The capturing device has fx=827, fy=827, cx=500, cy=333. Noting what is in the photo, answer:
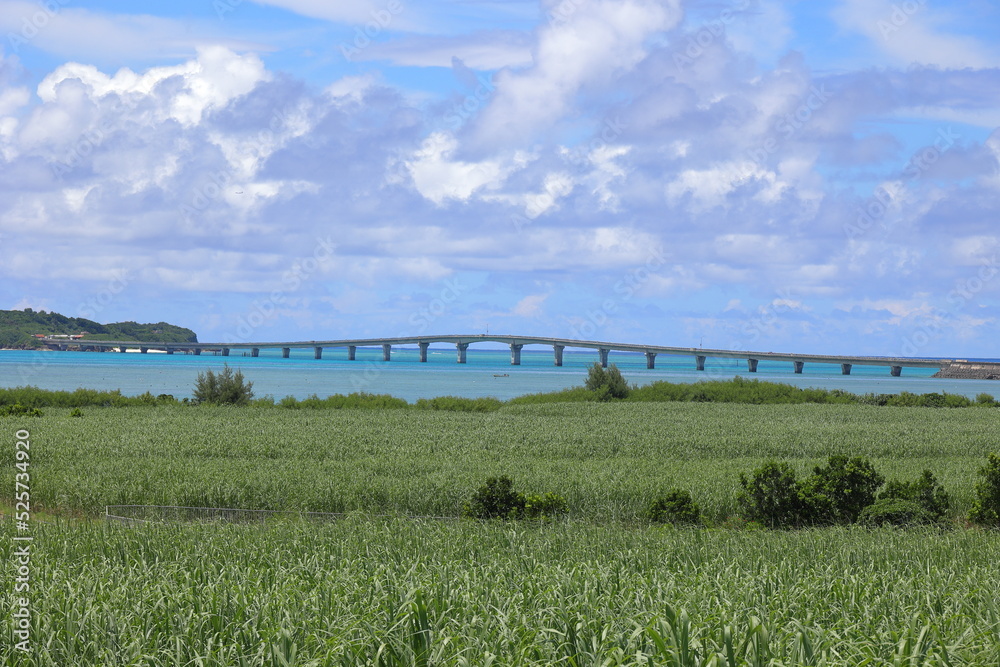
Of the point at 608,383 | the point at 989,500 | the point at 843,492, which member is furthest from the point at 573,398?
the point at 989,500

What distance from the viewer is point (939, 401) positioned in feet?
206

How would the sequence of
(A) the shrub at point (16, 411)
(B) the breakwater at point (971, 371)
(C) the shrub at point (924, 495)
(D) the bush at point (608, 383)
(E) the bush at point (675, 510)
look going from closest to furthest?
(E) the bush at point (675, 510) < (C) the shrub at point (924, 495) < (A) the shrub at point (16, 411) < (D) the bush at point (608, 383) < (B) the breakwater at point (971, 371)

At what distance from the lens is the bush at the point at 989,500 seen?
16.1 m

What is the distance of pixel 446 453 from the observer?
27.0 metres

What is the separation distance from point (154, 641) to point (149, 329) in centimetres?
17856

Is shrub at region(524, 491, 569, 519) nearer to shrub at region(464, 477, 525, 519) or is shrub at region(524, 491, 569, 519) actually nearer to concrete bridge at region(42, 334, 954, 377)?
shrub at region(464, 477, 525, 519)

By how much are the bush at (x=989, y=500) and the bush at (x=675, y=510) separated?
5456 mm

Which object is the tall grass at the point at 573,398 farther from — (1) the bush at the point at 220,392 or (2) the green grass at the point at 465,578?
(2) the green grass at the point at 465,578

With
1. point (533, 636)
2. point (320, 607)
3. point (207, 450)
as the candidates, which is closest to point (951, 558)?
point (533, 636)

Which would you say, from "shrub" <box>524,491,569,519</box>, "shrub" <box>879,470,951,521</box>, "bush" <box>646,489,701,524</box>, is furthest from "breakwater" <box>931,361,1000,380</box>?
"shrub" <box>524,491,569,519</box>

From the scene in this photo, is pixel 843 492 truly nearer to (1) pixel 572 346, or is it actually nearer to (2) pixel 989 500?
(2) pixel 989 500

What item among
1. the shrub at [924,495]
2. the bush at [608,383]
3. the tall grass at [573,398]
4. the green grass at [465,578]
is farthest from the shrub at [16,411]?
the bush at [608,383]

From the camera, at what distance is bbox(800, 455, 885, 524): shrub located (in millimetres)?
16547

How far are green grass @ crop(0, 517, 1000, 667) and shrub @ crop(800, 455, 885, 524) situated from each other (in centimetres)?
449
